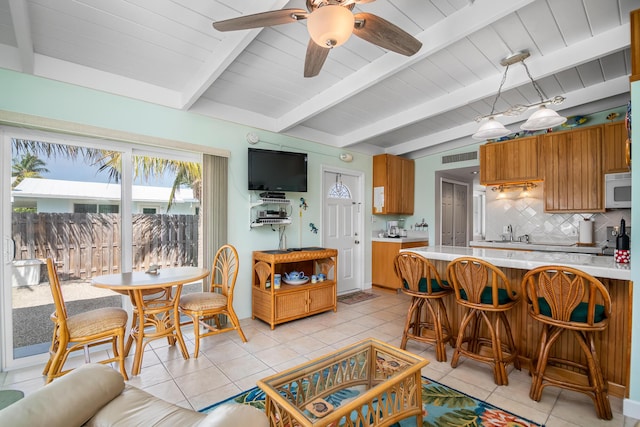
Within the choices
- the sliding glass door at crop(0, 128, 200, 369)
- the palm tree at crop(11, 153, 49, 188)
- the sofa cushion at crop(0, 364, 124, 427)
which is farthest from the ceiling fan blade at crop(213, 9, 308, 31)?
the palm tree at crop(11, 153, 49, 188)

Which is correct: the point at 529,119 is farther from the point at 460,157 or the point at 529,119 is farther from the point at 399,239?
the point at 399,239

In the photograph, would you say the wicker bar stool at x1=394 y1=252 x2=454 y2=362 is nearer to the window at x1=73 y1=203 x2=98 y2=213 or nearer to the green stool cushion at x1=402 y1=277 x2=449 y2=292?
the green stool cushion at x1=402 y1=277 x2=449 y2=292

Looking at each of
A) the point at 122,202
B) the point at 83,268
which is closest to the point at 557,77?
the point at 122,202

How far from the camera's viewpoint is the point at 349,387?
71.2 inches

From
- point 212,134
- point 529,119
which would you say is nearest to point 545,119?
point 529,119

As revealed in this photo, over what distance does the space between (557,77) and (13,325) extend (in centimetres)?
580

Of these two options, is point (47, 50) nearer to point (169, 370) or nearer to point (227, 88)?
point (227, 88)

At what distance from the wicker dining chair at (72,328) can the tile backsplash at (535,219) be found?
17.4 ft

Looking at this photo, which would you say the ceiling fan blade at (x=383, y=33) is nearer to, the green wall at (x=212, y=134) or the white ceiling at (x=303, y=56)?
the white ceiling at (x=303, y=56)

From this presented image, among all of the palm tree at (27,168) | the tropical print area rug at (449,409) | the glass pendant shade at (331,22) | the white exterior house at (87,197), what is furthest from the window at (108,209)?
the glass pendant shade at (331,22)

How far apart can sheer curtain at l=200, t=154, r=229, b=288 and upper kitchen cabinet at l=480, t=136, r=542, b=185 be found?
398 centimetres

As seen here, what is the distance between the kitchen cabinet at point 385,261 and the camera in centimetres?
522

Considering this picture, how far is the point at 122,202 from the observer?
10.0 ft

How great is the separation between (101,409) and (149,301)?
1941mm
